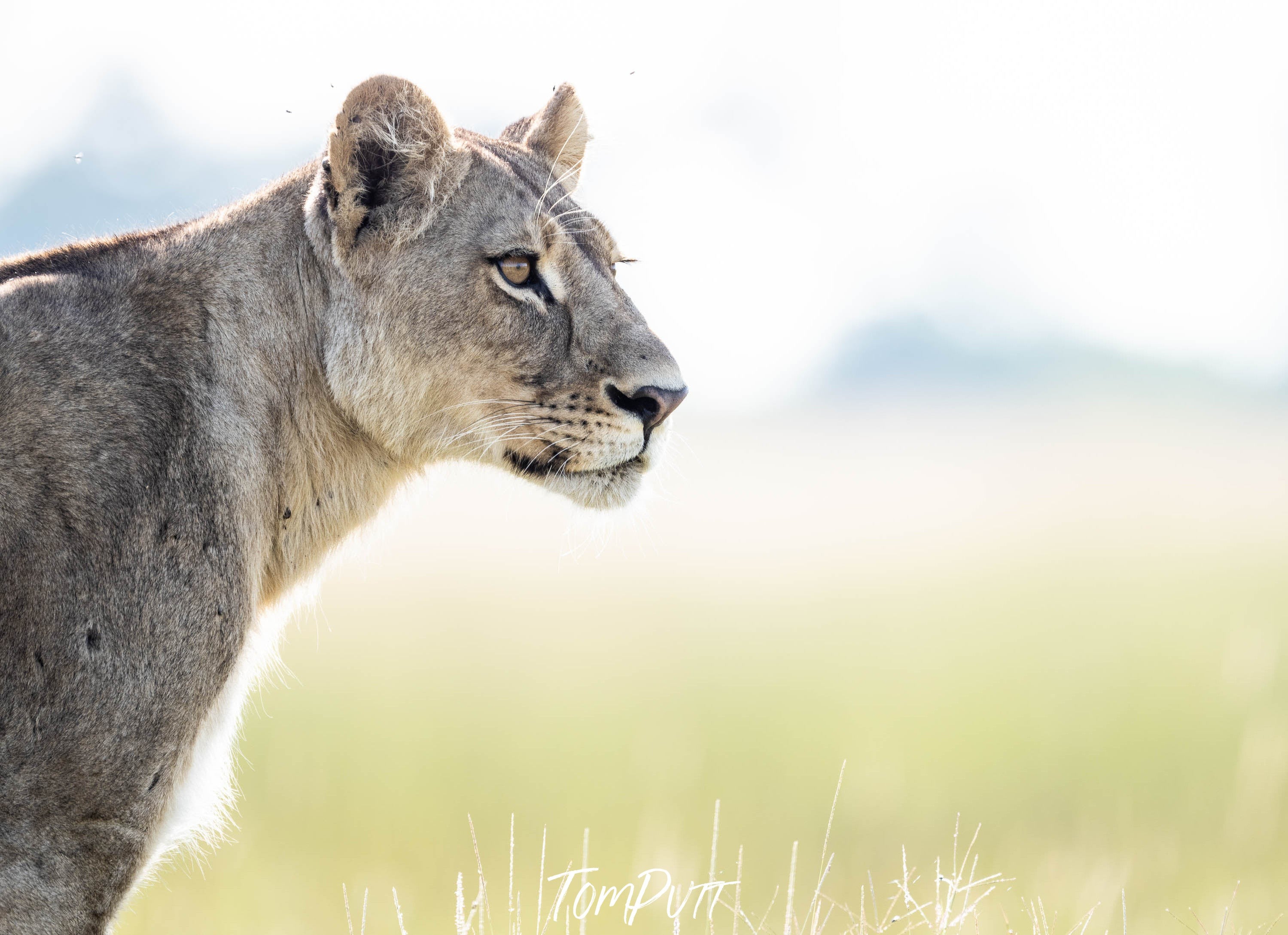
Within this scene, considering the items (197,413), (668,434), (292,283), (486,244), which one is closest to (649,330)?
(668,434)

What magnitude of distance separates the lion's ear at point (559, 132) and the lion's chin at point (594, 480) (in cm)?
150

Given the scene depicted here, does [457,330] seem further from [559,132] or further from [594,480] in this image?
[559,132]

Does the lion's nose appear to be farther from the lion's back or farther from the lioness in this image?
the lion's back

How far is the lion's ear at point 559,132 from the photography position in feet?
19.0

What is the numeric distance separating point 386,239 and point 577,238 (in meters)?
0.85

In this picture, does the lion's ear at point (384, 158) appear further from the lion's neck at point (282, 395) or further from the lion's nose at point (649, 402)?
the lion's nose at point (649, 402)

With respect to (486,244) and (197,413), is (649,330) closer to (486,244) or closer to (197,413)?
(486,244)

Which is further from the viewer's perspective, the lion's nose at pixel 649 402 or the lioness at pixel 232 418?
the lion's nose at pixel 649 402

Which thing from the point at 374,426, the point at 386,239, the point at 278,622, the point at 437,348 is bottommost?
the point at 278,622

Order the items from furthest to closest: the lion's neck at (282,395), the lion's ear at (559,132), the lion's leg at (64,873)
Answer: the lion's ear at (559,132) < the lion's neck at (282,395) < the lion's leg at (64,873)

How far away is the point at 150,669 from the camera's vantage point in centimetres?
403

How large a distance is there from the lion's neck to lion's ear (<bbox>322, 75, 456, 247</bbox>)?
25 centimetres

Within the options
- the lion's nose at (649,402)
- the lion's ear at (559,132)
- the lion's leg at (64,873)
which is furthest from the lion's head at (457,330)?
the lion's leg at (64,873)

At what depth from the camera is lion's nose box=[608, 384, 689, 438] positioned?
4.75 metres
